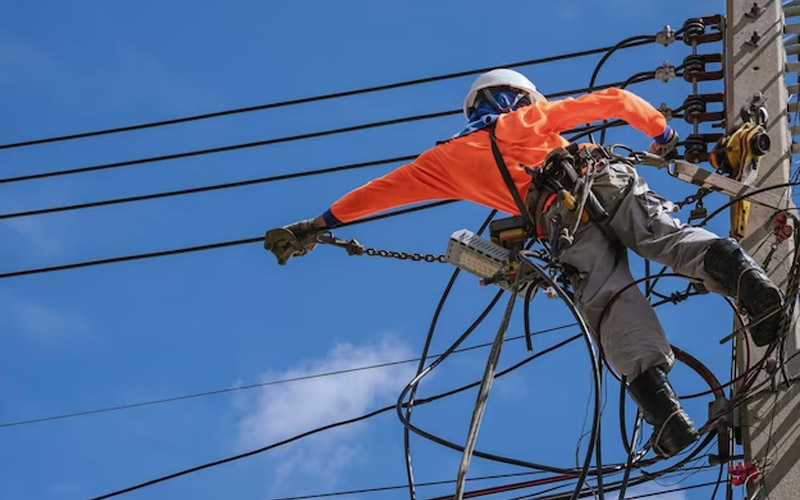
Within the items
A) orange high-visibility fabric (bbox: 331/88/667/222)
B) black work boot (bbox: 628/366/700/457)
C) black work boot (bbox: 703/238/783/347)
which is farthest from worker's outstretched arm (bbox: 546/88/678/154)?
black work boot (bbox: 628/366/700/457)

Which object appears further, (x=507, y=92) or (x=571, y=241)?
(x=507, y=92)

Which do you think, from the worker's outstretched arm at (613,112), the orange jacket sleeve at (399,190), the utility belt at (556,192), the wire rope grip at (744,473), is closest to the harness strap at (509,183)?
the utility belt at (556,192)

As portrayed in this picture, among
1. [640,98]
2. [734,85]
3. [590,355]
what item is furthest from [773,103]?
[590,355]

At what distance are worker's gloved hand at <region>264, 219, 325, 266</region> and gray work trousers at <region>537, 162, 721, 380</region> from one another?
148cm

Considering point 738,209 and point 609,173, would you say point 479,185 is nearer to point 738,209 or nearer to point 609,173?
point 609,173

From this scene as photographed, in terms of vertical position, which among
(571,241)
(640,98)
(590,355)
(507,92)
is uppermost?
(507,92)

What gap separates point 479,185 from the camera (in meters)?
7.91

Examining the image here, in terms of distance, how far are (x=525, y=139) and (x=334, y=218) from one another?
4.24 feet

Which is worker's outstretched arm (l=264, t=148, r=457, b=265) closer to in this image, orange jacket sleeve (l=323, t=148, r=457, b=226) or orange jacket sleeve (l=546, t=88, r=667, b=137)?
orange jacket sleeve (l=323, t=148, r=457, b=226)

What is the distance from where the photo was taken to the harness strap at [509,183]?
756 cm

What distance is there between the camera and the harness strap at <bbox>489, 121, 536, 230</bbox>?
24.8 ft

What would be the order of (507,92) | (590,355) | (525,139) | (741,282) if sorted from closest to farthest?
(590,355), (741,282), (525,139), (507,92)

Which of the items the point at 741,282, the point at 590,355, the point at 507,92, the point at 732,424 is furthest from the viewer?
the point at 507,92

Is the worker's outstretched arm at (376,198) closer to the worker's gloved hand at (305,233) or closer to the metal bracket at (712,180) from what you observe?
the worker's gloved hand at (305,233)
